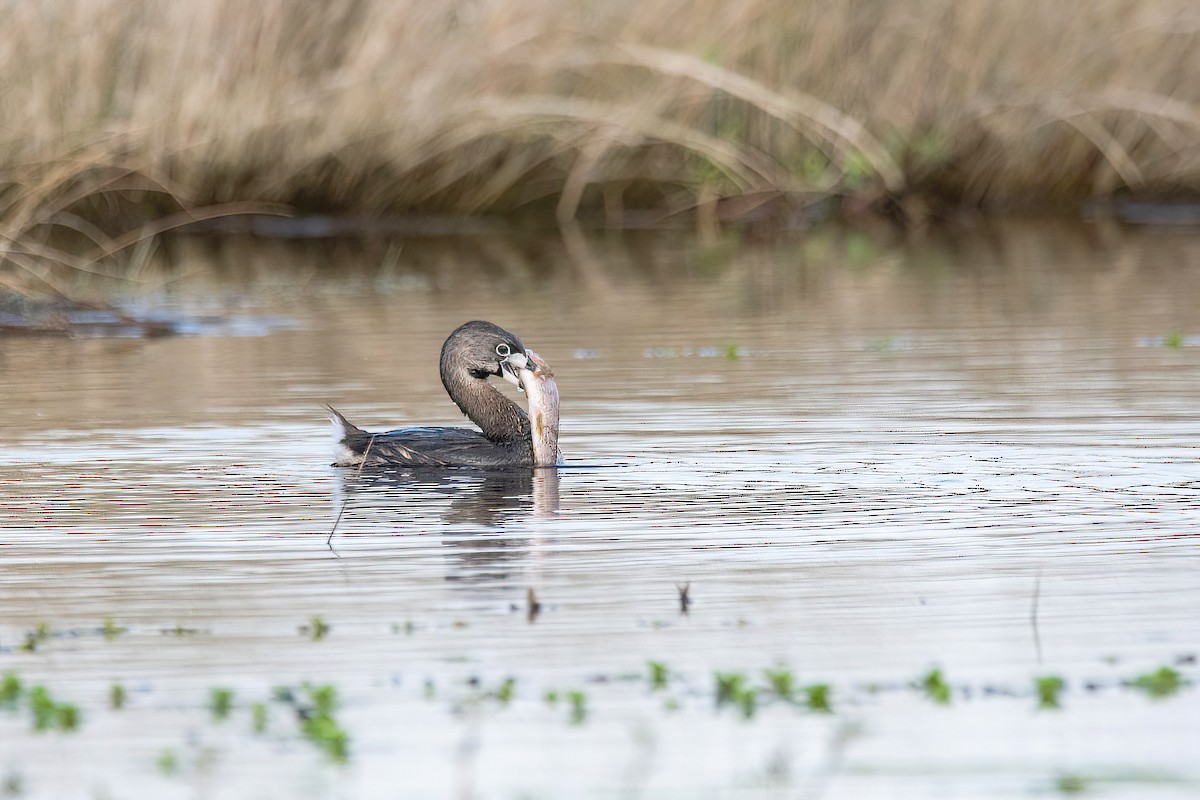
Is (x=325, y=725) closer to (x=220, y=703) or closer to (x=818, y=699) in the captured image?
(x=220, y=703)

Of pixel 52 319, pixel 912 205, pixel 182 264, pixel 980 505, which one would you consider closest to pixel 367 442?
pixel 980 505

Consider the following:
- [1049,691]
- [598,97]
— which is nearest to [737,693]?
[1049,691]

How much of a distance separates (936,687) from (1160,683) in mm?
442

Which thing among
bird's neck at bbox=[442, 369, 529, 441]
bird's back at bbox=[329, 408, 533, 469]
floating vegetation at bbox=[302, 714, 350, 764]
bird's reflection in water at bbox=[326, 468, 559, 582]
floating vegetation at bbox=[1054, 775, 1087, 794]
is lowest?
floating vegetation at bbox=[1054, 775, 1087, 794]

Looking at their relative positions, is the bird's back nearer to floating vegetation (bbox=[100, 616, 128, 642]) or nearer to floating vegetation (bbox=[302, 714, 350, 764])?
floating vegetation (bbox=[100, 616, 128, 642])

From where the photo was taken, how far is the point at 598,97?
2062 centimetres

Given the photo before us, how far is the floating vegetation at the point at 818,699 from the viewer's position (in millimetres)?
4879

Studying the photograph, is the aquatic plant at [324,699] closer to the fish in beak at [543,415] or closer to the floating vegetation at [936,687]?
the floating vegetation at [936,687]

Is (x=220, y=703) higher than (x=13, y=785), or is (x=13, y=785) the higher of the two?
(x=220, y=703)

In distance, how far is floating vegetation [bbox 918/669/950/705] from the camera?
493cm

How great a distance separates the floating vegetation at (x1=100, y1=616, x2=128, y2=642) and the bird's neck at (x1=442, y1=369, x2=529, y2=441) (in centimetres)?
370

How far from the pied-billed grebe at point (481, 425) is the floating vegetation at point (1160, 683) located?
13.1ft

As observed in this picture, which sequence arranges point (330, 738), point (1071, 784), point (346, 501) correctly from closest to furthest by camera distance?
point (1071, 784) < point (330, 738) < point (346, 501)

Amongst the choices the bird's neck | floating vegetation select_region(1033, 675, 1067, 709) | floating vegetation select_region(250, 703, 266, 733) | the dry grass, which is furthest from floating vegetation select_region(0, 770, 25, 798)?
the dry grass
